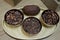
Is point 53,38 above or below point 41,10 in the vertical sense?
below

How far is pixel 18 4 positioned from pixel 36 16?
16 cm

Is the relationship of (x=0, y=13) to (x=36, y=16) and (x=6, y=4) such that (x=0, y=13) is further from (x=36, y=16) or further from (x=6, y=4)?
(x=36, y=16)

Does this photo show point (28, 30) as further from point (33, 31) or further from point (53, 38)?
point (53, 38)

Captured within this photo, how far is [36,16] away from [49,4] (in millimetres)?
151

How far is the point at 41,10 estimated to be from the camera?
2.30 feet

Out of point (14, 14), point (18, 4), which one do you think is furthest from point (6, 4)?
point (14, 14)

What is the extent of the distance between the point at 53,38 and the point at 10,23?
0.63 ft

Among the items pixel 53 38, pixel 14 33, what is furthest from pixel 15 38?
pixel 53 38

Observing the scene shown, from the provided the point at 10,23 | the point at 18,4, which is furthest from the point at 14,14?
the point at 18,4

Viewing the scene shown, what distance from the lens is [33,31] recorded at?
63 cm

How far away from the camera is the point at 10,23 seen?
637 millimetres

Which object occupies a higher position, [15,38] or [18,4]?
[18,4]

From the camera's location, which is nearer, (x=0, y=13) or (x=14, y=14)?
(x=14, y=14)

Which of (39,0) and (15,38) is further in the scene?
(39,0)
